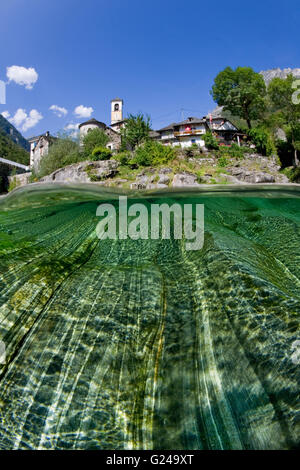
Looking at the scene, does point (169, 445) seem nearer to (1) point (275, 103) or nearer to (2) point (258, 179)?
(2) point (258, 179)

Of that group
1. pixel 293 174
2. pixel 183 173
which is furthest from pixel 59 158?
pixel 293 174

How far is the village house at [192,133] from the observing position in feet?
154

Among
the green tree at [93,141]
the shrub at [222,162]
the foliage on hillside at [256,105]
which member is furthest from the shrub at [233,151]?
the green tree at [93,141]

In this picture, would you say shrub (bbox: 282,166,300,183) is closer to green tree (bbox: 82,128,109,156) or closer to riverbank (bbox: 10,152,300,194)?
riverbank (bbox: 10,152,300,194)

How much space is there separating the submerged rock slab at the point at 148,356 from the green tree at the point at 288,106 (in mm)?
35776

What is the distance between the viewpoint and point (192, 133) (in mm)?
46719

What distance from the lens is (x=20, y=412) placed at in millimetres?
1416

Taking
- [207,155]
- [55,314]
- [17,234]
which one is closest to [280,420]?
[55,314]

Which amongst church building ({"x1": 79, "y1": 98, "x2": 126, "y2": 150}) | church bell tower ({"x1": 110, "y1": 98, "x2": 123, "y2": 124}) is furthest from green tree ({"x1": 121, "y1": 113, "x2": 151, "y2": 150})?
church bell tower ({"x1": 110, "y1": 98, "x2": 123, "y2": 124})

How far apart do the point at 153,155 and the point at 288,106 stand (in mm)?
18819

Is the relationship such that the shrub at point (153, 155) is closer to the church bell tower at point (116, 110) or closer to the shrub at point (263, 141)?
the shrub at point (263, 141)

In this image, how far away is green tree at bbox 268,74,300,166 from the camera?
32.7 m

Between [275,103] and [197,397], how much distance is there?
140 ft
